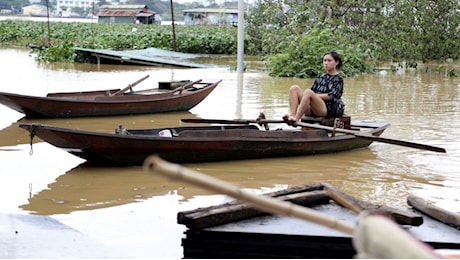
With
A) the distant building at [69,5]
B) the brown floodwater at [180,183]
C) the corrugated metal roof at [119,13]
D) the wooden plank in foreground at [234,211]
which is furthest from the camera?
the distant building at [69,5]

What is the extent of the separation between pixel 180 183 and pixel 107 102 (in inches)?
170

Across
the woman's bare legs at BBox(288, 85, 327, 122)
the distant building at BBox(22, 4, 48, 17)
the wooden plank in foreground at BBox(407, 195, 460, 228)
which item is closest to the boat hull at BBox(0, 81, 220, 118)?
the woman's bare legs at BBox(288, 85, 327, 122)

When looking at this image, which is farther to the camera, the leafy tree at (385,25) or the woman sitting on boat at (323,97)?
the leafy tree at (385,25)

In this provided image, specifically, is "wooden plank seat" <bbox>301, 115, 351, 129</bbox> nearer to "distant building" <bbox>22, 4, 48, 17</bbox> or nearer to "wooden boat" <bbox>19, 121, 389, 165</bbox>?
"wooden boat" <bbox>19, 121, 389, 165</bbox>

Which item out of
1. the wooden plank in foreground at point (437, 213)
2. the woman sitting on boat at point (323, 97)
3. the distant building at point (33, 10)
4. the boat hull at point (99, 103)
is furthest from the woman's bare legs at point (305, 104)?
the distant building at point (33, 10)

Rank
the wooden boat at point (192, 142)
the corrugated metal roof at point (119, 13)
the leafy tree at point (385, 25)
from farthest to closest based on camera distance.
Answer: the corrugated metal roof at point (119, 13)
the leafy tree at point (385, 25)
the wooden boat at point (192, 142)

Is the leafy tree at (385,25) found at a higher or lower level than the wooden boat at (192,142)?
higher

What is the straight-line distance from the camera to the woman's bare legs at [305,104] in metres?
8.15

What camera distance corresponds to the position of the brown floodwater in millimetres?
5703

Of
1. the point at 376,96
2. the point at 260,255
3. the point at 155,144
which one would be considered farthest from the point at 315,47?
the point at 260,255

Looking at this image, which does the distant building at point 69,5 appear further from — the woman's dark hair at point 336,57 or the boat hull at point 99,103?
the woman's dark hair at point 336,57

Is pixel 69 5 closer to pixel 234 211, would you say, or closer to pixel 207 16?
pixel 207 16

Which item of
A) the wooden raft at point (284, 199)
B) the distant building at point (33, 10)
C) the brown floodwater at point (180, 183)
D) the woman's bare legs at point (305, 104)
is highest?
the distant building at point (33, 10)

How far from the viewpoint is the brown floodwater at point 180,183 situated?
5703mm
